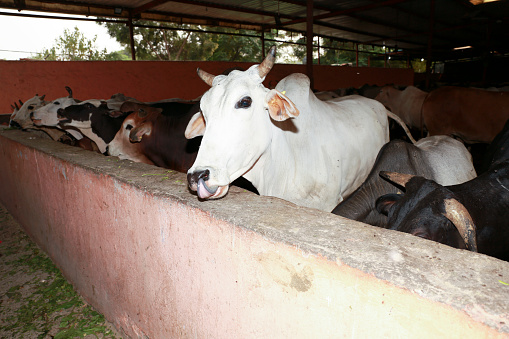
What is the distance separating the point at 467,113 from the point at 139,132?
6715 millimetres

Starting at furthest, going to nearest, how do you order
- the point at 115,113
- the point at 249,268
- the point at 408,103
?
the point at 408,103, the point at 115,113, the point at 249,268

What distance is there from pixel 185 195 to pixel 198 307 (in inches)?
23.9

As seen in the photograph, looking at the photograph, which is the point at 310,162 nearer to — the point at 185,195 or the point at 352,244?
the point at 185,195

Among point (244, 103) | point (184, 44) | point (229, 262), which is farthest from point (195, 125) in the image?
point (184, 44)

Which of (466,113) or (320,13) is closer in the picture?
(466,113)

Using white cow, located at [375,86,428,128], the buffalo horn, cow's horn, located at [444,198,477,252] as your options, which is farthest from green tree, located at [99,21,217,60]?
cow's horn, located at [444,198,477,252]

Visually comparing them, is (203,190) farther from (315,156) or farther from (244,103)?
(315,156)

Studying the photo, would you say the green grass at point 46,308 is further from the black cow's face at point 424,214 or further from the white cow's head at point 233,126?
the black cow's face at point 424,214

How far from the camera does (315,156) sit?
2969mm

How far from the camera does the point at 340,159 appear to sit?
3.17 metres

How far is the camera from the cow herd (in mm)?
1865

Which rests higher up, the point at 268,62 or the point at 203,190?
the point at 268,62

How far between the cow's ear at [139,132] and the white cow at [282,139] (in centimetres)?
205

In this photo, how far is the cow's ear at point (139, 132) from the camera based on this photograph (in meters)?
4.35
